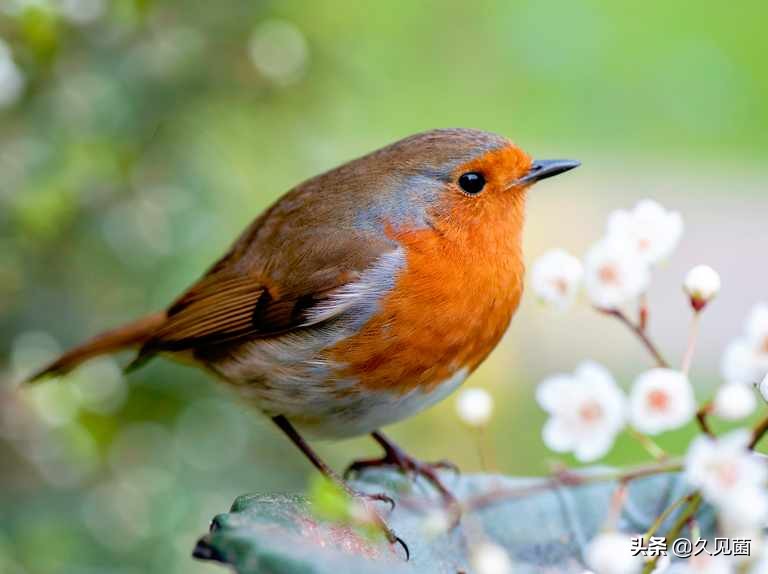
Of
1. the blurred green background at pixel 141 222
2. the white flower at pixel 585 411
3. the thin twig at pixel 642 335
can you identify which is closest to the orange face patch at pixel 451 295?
the blurred green background at pixel 141 222

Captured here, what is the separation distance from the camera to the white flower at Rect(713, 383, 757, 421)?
4.46 ft

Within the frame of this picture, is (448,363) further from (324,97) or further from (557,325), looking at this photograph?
(557,325)

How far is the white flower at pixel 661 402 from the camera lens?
1.34 metres

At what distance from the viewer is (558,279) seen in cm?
166

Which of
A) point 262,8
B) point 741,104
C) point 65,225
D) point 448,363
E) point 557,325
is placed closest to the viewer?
point 448,363

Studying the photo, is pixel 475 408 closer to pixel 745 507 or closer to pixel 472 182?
pixel 745 507

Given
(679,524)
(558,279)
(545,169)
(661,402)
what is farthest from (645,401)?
(545,169)

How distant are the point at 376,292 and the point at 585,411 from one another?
1130mm

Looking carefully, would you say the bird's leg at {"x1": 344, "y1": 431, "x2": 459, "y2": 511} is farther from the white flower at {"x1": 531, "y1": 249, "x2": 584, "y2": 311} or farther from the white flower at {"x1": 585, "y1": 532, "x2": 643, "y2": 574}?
the white flower at {"x1": 585, "y1": 532, "x2": 643, "y2": 574}

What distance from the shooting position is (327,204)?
8.93ft

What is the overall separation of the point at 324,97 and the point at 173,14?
51 centimetres

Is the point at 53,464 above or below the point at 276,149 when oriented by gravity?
below

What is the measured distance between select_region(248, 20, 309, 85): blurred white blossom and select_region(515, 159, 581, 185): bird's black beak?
92 cm

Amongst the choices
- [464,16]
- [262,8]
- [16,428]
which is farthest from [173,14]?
[464,16]
